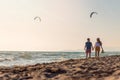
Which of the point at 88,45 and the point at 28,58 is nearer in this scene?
the point at 88,45

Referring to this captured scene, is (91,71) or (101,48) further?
(101,48)

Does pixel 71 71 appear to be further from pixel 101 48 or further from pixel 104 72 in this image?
pixel 101 48

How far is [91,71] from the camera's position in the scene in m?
11.4

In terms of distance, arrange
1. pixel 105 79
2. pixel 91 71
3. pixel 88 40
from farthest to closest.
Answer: pixel 88 40 → pixel 91 71 → pixel 105 79

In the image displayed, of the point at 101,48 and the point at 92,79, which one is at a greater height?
the point at 101,48

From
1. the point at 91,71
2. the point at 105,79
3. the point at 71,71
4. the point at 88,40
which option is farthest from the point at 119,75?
the point at 88,40

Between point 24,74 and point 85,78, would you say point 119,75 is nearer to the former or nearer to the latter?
point 85,78

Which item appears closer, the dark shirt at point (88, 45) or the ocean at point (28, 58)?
the dark shirt at point (88, 45)

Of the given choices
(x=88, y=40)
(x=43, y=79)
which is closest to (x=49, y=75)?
(x=43, y=79)

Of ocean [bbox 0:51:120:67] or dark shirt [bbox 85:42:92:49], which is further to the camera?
ocean [bbox 0:51:120:67]

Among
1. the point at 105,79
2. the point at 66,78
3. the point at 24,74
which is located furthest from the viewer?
the point at 24,74

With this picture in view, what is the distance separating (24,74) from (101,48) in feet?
34.9

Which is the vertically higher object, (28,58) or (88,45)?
(88,45)

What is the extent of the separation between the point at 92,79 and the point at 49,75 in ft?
6.12
